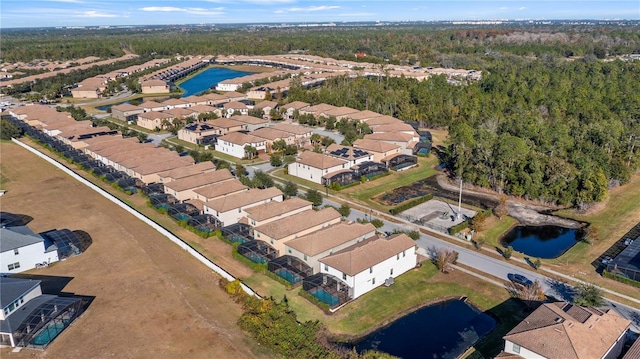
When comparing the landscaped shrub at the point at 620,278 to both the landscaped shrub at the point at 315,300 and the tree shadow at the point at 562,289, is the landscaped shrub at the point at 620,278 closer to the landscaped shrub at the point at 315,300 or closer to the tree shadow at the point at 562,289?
the tree shadow at the point at 562,289

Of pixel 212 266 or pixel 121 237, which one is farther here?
pixel 121 237

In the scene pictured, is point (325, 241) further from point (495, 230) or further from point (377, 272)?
point (495, 230)

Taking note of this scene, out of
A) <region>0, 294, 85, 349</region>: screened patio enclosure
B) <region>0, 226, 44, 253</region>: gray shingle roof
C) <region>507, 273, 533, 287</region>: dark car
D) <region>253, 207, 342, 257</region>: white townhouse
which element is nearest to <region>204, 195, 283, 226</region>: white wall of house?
<region>253, 207, 342, 257</region>: white townhouse

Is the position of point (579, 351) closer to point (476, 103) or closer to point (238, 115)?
point (476, 103)

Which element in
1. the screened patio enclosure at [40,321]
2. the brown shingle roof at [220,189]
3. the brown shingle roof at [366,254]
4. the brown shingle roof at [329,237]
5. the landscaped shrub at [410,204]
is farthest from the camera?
the landscaped shrub at [410,204]

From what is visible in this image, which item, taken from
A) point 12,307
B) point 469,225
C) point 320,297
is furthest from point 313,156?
point 12,307

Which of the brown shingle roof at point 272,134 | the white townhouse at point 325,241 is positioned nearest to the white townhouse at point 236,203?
the white townhouse at point 325,241
